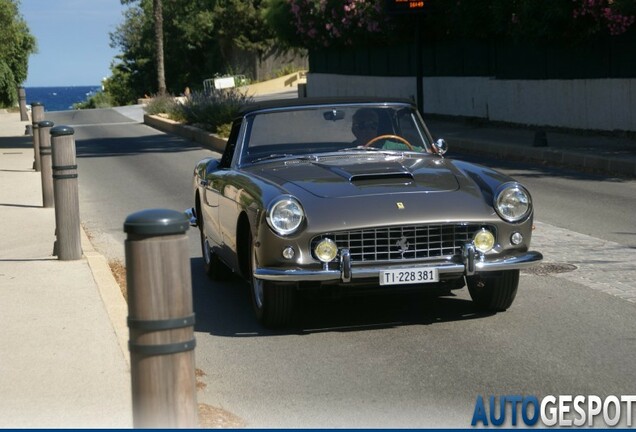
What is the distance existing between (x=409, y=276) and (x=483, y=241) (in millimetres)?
601

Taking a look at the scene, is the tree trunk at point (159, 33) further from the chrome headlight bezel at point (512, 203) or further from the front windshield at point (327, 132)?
the chrome headlight bezel at point (512, 203)

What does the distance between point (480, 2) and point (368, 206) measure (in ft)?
74.5

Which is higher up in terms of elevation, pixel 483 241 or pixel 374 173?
pixel 374 173

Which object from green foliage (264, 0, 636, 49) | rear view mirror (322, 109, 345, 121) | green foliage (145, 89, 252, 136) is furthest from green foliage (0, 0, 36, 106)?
rear view mirror (322, 109, 345, 121)

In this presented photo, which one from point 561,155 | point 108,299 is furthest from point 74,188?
point 561,155

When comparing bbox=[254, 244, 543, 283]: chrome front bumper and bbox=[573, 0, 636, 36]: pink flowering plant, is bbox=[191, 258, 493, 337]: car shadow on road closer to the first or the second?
bbox=[254, 244, 543, 283]: chrome front bumper

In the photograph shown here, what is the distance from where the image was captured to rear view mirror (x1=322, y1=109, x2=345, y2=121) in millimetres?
8852

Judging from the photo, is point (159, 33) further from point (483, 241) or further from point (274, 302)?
point (483, 241)

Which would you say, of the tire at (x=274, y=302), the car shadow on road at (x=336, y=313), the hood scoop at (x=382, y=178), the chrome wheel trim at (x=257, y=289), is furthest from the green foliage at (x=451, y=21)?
the tire at (x=274, y=302)

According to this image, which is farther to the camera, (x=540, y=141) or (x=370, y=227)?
(x=540, y=141)

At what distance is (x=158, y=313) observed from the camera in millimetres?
4137

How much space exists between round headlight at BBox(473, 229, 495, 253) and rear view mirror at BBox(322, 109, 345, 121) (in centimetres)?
194

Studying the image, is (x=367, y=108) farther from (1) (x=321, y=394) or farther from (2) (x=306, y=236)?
(1) (x=321, y=394)

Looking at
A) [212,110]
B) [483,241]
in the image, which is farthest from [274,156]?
[212,110]
